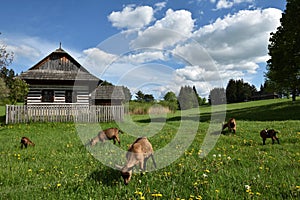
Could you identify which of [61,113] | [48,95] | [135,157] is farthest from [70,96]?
[135,157]

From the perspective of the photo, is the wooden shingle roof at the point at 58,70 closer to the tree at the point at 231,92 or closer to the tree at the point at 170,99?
the tree at the point at 170,99

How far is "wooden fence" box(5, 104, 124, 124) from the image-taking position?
20.3 metres

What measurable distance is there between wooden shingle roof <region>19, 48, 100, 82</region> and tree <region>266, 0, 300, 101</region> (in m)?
20.9

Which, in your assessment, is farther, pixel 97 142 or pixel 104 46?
pixel 97 142

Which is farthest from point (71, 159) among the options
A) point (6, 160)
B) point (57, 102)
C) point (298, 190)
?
point (57, 102)

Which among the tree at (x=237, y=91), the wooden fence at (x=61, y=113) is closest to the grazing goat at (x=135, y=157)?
the wooden fence at (x=61, y=113)

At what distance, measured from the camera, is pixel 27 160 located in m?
7.43

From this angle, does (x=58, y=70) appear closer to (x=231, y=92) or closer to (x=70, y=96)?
(x=70, y=96)

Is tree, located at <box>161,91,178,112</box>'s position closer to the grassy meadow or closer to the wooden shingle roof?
the grassy meadow

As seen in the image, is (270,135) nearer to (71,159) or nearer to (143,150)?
(143,150)

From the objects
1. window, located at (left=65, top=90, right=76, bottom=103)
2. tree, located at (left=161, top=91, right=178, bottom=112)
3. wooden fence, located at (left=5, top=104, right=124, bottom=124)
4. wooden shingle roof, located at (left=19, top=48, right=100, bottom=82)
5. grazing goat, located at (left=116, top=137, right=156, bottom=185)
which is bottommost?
grazing goat, located at (left=116, top=137, right=156, bottom=185)

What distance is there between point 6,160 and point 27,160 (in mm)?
628

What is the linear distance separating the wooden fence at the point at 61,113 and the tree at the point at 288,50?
59.7 ft

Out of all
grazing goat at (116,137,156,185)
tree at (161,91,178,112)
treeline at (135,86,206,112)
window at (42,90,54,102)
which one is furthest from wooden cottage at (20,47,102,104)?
grazing goat at (116,137,156,185)
